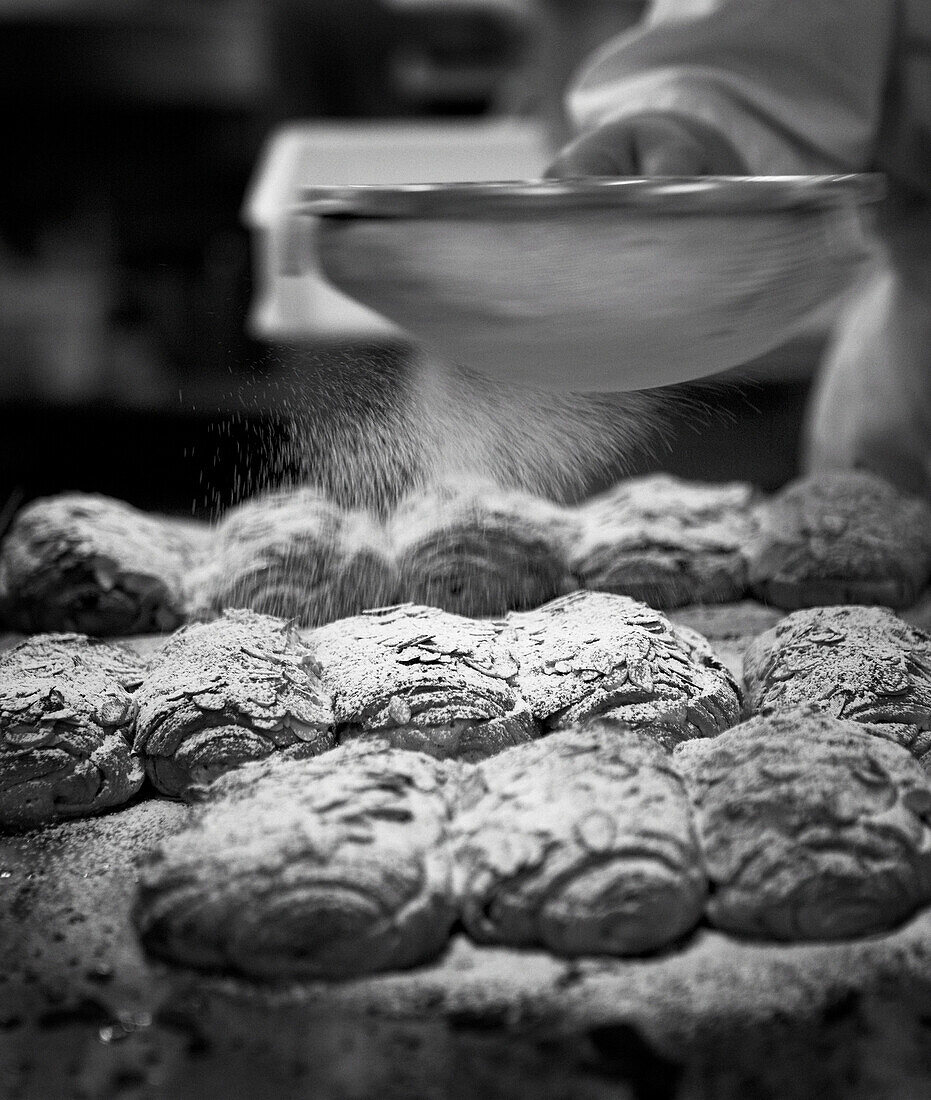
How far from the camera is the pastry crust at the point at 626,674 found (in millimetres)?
1083

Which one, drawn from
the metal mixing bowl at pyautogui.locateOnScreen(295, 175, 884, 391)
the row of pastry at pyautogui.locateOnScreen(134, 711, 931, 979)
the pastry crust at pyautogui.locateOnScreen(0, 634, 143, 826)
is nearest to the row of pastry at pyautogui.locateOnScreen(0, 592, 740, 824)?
the pastry crust at pyautogui.locateOnScreen(0, 634, 143, 826)

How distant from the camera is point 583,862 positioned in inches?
31.9

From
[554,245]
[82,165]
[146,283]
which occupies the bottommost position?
[146,283]

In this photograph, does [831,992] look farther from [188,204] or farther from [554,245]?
[188,204]

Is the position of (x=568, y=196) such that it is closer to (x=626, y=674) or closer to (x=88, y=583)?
(x=626, y=674)

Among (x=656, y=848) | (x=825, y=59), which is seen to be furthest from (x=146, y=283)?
(x=656, y=848)

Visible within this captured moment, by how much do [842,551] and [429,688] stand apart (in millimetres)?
667

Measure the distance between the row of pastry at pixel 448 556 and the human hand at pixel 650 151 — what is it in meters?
0.44

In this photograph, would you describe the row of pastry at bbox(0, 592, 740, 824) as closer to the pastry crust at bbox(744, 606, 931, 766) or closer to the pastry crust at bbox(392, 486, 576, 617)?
the pastry crust at bbox(744, 606, 931, 766)

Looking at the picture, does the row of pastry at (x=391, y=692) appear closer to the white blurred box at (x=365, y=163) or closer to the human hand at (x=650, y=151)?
the human hand at (x=650, y=151)

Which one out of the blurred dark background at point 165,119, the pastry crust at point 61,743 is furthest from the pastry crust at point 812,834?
the blurred dark background at point 165,119

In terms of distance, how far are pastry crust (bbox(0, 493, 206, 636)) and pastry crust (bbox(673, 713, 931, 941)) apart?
764 millimetres

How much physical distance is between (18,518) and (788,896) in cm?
115

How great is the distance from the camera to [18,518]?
5.13 feet
